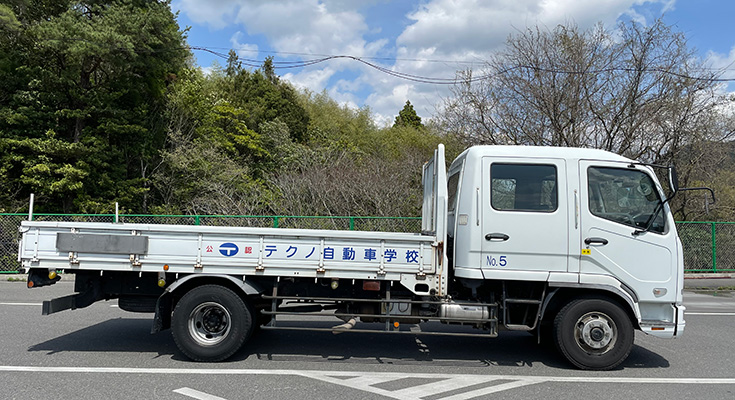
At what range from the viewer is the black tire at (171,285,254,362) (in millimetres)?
5664

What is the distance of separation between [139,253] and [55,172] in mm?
15347

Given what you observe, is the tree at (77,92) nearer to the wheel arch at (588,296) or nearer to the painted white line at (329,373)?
the painted white line at (329,373)

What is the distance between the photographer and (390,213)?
1683cm

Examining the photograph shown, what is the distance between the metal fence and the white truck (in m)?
7.46

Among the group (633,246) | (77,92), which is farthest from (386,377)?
(77,92)

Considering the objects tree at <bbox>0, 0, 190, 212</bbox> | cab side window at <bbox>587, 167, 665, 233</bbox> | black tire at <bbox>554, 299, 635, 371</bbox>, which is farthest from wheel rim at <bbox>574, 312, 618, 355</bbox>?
tree at <bbox>0, 0, 190, 212</bbox>

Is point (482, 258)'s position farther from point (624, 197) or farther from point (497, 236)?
point (624, 197)

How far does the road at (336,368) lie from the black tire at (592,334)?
174 millimetres

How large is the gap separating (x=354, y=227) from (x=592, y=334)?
8.94 m

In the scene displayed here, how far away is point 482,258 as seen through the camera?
563 cm

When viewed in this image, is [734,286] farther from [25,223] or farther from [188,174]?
[188,174]

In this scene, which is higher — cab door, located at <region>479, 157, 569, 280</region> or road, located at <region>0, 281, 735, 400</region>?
cab door, located at <region>479, 157, 569, 280</region>

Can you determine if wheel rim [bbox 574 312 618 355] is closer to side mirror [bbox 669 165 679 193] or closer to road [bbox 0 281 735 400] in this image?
road [bbox 0 281 735 400]

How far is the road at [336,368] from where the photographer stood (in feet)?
15.9
